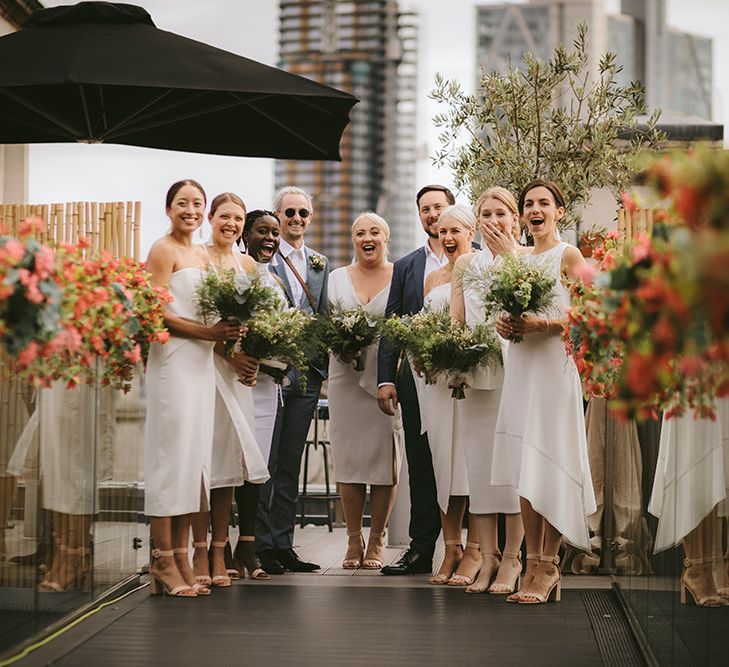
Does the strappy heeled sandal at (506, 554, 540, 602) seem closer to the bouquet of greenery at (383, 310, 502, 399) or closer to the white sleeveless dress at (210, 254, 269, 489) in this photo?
the bouquet of greenery at (383, 310, 502, 399)

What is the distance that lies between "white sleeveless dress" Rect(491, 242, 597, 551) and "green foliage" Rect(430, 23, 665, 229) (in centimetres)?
172

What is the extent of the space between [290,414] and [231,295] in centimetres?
164

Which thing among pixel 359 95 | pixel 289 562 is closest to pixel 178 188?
pixel 289 562

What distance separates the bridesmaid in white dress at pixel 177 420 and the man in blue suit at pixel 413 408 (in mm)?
1488

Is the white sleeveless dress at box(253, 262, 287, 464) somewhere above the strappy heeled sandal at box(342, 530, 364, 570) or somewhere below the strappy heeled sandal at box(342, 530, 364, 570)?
above

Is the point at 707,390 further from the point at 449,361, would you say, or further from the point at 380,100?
the point at 380,100

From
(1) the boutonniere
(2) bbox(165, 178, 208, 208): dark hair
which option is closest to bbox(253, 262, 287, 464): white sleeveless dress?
(1) the boutonniere

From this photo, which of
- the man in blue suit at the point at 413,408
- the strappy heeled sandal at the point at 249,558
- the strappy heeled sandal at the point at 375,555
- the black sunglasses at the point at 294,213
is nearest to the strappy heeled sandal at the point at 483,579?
the man in blue suit at the point at 413,408

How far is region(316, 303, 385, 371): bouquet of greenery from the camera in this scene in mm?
8477

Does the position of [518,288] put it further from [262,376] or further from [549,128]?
[549,128]

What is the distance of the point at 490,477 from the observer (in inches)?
302

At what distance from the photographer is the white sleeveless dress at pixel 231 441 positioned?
25.2 ft

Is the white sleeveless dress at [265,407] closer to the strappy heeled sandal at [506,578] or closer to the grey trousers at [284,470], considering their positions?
the grey trousers at [284,470]

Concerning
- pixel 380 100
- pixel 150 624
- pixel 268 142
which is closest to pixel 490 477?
pixel 150 624
